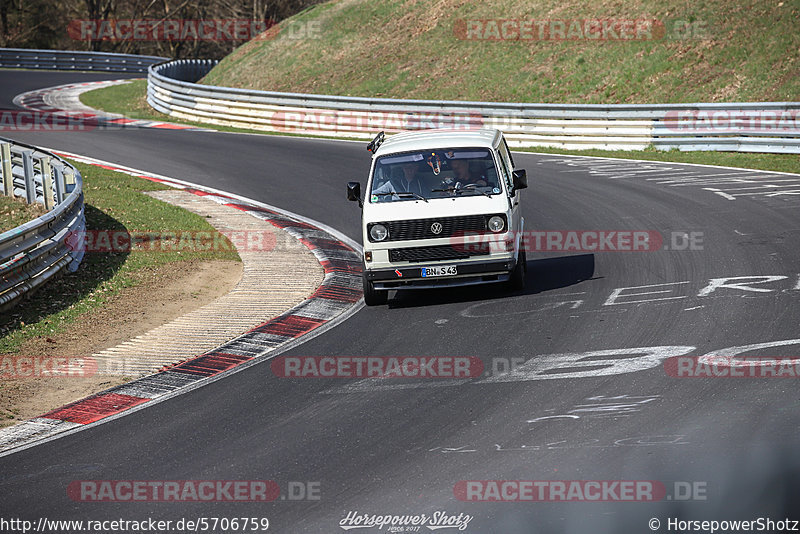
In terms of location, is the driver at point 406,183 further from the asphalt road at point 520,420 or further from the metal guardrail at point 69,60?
the metal guardrail at point 69,60

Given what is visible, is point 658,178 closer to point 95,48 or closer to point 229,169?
point 229,169

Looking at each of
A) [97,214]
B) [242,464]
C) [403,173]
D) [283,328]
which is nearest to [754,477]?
[242,464]

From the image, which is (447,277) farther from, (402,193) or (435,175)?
(435,175)

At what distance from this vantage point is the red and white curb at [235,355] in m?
8.38

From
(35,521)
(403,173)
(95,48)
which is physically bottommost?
(35,521)

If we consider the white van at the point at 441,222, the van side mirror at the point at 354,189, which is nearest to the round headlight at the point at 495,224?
the white van at the point at 441,222

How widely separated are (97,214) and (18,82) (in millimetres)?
29888

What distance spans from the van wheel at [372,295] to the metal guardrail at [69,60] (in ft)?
147

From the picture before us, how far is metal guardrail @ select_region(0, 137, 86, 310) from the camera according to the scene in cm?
1173

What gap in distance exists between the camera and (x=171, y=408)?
865 cm

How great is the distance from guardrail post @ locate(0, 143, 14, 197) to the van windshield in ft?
33.6

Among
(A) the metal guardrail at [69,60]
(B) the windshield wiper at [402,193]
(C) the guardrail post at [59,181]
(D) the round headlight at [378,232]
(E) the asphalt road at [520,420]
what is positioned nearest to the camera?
(E) the asphalt road at [520,420]

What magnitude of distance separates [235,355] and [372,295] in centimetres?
215

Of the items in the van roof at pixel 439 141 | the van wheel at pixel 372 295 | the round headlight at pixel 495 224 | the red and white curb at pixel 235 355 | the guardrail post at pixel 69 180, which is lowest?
the red and white curb at pixel 235 355
